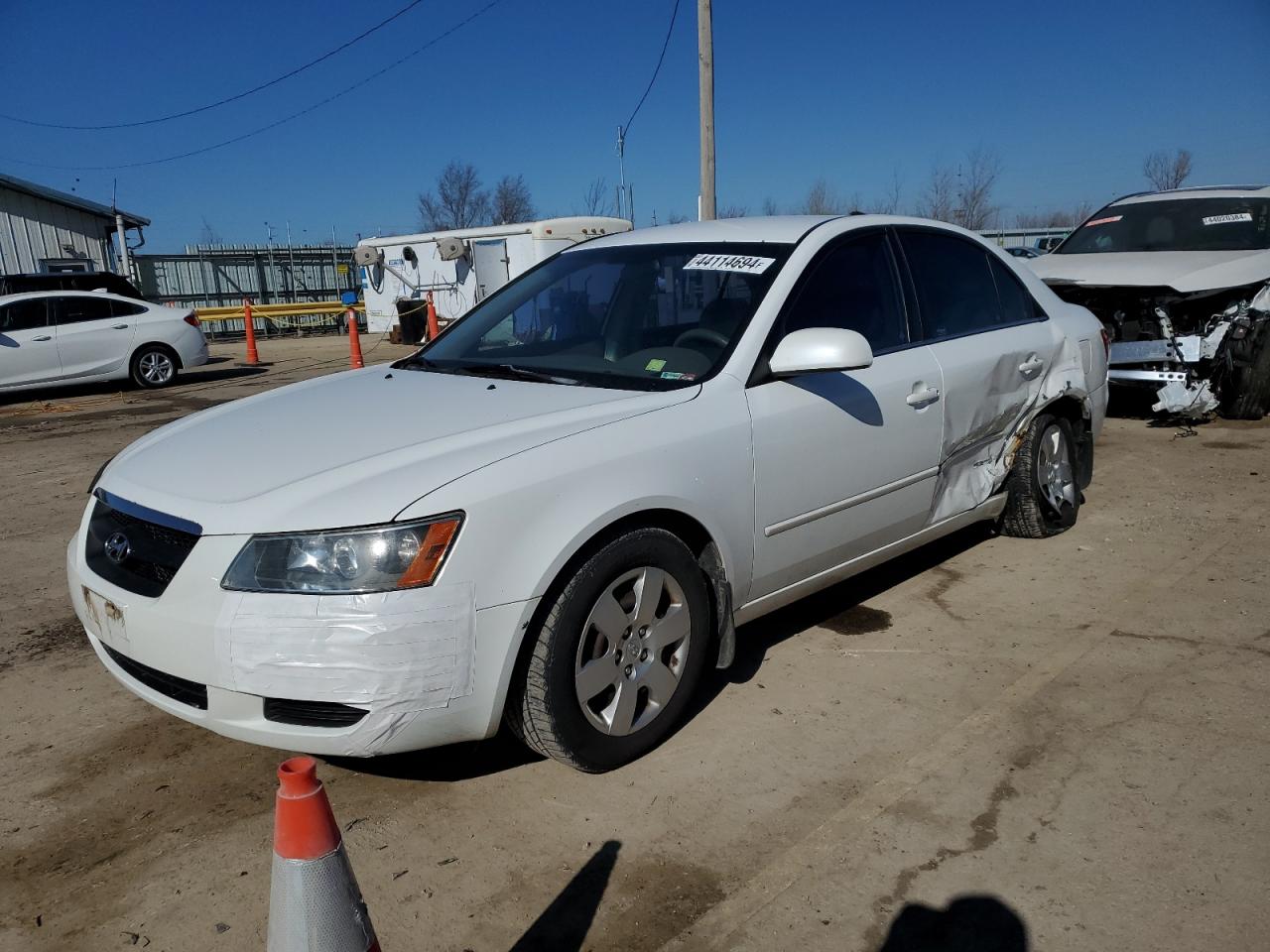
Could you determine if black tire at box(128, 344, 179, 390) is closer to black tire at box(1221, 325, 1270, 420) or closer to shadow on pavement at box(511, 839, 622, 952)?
black tire at box(1221, 325, 1270, 420)

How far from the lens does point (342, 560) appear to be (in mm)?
2418

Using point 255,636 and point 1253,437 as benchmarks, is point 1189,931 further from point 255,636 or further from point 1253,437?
point 1253,437

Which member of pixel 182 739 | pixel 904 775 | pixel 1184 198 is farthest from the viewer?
pixel 1184 198

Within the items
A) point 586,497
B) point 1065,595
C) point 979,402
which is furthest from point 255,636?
point 1065,595

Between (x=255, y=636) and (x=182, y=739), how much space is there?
44.6 inches

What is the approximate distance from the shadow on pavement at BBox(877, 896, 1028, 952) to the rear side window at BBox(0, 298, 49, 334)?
13.4 meters

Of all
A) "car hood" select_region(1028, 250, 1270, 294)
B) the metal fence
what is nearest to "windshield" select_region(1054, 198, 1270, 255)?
"car hood" select_region(1028, 250, 1270, 294)

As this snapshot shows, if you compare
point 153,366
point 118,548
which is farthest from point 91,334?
point 118,548

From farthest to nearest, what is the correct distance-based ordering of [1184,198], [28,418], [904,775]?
[28,418]
[1184,198]
[904,775]

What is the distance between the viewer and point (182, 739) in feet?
10.6

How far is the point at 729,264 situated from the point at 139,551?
7.29 feet

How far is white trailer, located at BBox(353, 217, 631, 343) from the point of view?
1667 centimetres

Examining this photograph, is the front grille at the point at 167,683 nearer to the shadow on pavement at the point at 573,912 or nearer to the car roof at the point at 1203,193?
the shadow on pavement at the point at 573,912

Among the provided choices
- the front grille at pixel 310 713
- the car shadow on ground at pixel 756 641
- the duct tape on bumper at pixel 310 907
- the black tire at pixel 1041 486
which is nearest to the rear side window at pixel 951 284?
the black tire at pixel 1041 486
